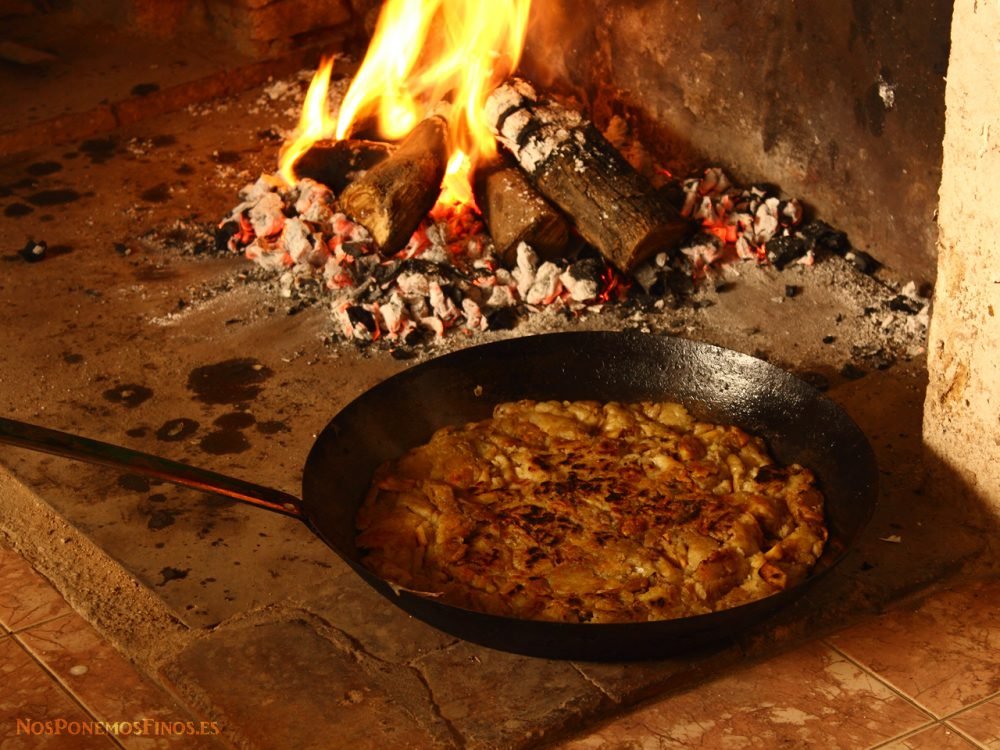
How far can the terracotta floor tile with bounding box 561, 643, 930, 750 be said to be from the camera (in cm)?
256

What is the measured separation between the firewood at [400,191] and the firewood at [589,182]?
0.89ft

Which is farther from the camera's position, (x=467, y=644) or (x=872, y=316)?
(x=872, y=316)

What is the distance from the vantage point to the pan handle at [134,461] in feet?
7.11

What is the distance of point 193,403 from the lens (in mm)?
3756

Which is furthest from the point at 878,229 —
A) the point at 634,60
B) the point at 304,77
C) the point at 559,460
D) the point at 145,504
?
the point at 304,77

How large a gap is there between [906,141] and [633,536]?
74.3 inches

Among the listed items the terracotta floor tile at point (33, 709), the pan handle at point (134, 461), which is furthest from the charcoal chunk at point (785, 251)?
the terracotta floor tile at point (33, 709)

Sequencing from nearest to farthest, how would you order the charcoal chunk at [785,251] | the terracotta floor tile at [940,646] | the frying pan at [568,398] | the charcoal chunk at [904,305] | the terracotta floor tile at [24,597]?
the frying pan at [568,398], the terracotta floor tile at [940,646], the terracotta floor tile at [24,597], the charcoal chunk at [904,305], the charcoal chunk at [785,251]

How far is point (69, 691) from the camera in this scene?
2.79m

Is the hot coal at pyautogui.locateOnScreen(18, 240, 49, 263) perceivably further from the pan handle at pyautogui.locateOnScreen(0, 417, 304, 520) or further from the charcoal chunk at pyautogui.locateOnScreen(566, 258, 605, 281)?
the pan handle at pyautogui.locateOnScreen(0, 417, 304, 520)

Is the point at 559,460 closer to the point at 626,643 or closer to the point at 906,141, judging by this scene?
the point at 626,643

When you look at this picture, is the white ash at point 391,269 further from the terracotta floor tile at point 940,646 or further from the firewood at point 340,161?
the terracotta floor tile at point 940,646

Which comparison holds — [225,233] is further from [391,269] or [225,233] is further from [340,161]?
[391,269]

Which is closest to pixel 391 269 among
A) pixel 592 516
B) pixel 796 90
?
pixel 796 90
